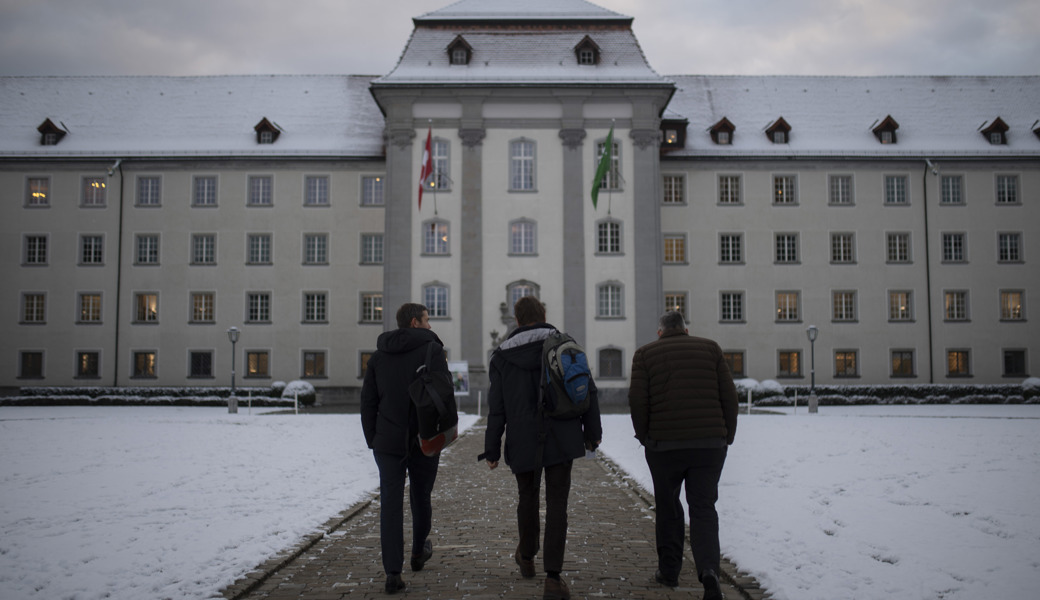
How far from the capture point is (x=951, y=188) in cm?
4225

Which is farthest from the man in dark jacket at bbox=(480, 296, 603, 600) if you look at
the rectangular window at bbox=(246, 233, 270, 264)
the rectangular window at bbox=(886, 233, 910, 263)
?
the rectangular window at bbox=(886, 233, 910, 263)

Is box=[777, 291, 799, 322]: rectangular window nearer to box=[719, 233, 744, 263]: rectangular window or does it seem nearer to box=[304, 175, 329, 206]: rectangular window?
box=[719, 233, 744, 263]: rectangular window

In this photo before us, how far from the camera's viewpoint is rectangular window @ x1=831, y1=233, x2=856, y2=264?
138 feet

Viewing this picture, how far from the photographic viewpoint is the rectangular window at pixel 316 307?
4172 cm

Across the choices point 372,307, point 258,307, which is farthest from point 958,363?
point 258,307

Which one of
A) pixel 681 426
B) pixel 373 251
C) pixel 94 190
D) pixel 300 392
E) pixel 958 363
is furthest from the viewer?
pixel 94 190

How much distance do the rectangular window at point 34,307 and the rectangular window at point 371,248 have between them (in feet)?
52.3

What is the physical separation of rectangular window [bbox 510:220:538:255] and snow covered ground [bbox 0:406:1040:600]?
65.5ft

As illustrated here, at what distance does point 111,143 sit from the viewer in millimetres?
42656

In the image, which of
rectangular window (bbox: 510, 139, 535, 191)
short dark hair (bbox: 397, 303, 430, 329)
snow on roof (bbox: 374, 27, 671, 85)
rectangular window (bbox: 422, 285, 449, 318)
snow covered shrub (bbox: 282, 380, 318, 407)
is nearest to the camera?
short dark hair (bbox: 397, 303, 430, 329)

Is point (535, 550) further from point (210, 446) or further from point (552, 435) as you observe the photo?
point (210, 446)

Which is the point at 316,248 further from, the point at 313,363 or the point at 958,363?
the point at 958,363

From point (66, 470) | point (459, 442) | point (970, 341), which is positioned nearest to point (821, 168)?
point (970, 341)

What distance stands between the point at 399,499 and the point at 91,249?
41039 millimetres
